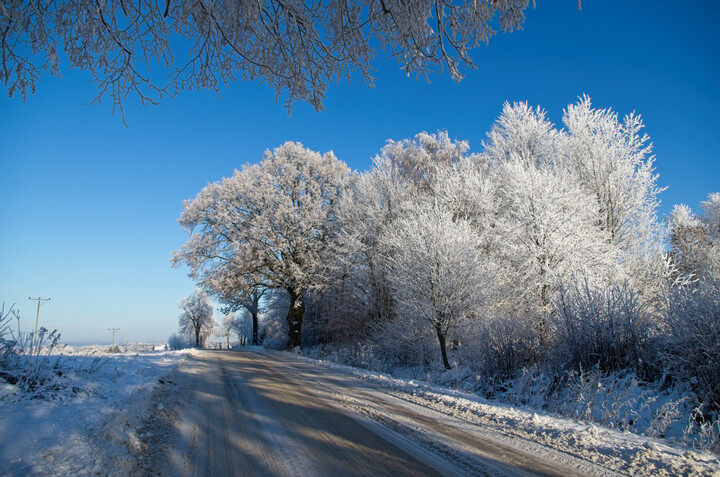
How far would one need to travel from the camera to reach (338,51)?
4.20 m

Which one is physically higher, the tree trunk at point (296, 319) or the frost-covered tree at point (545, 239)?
the frost-covered tree at point (545, 239)

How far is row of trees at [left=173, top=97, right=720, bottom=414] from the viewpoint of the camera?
8.84 m

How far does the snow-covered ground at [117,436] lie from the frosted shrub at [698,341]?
211 cm

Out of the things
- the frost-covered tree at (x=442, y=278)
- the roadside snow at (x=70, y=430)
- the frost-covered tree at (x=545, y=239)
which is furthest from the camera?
the frost-covered tree at (x=442, y=278)

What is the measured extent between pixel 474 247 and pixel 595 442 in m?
10.3

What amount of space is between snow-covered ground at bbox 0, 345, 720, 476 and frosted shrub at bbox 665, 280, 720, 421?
6.93 ft

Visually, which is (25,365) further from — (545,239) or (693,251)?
(693,251)

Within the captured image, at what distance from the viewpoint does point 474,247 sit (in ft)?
45.6

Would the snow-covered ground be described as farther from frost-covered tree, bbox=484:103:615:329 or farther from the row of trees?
frost-covered tree, bbox=484:103:615:329

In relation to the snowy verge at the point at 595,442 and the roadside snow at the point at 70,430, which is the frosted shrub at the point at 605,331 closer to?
the snowy verge at the point at 595,442

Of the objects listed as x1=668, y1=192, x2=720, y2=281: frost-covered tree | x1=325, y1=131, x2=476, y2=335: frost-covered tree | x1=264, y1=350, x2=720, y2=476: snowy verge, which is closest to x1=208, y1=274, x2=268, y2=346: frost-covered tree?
x1=325, y1=131, x2=476, y2=335: frost-covered tree

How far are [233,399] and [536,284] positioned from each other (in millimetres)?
10176

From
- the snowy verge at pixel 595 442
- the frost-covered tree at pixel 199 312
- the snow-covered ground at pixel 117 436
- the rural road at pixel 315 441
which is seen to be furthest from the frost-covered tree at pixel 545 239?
the frost-covered tree at pixel 199 312

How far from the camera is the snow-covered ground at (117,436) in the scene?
9.87ft
